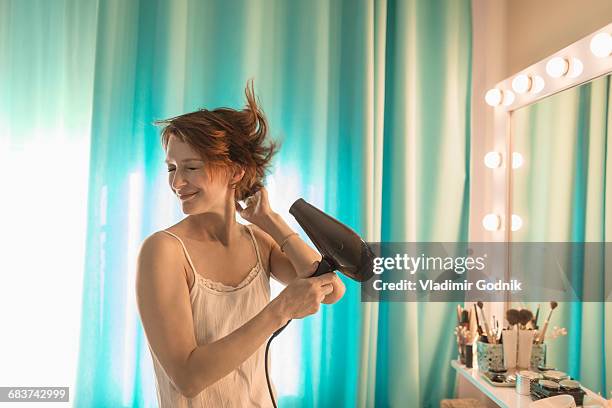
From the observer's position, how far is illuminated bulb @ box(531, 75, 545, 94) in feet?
5.57

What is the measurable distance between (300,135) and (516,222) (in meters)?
0.87

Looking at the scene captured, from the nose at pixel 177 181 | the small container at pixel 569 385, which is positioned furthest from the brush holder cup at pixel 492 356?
the nose at pixel 177 181

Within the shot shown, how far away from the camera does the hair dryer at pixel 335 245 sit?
84 cm

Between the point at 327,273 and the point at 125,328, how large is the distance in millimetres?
1090

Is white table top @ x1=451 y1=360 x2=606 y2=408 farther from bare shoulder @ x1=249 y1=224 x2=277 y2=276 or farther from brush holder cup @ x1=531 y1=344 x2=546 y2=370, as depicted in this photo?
bare shoulder @ x1=249 y1=224 x2=277 y2=276

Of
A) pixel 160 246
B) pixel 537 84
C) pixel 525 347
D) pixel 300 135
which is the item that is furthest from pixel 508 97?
pixel 160 246

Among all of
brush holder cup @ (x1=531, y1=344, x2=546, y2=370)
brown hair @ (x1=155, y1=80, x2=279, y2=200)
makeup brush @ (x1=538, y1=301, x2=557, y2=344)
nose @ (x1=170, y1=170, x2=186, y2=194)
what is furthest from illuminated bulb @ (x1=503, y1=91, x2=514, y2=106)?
nose @ (x1=170, y1=170, x2=186, y2=194)

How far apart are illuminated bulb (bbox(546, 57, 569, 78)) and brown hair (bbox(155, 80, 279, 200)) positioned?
1.09 meters

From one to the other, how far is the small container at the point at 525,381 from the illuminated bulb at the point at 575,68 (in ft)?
2.99

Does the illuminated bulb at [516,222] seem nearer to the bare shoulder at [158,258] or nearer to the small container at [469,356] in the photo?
the small container at [469,356]

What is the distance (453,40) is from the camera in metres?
1.93

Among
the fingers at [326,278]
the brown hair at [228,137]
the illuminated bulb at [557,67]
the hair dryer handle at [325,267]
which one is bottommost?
the fingers at [326,278]

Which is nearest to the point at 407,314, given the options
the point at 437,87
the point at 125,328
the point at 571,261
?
the point at 571,261

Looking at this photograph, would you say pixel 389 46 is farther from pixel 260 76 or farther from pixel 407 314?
pixel 407 314
